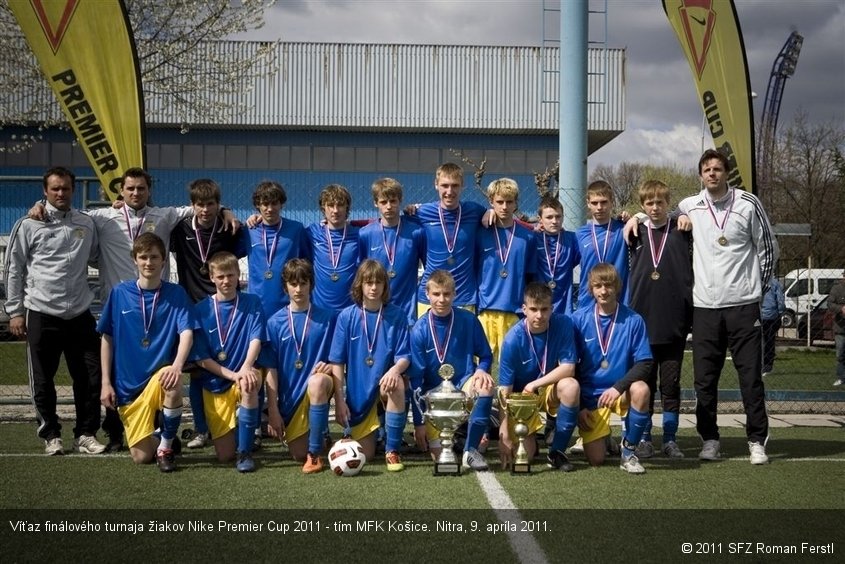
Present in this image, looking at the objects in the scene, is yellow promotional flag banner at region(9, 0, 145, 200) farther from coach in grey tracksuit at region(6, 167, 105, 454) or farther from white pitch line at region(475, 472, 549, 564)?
white pitch line at region(475, 472, 549, 564)

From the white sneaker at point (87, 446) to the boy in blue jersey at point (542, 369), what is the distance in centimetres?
294

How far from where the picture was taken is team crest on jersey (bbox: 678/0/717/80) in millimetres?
8500

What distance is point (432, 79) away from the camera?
36.1 metres

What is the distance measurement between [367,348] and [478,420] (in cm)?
90

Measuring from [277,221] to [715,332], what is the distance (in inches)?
133

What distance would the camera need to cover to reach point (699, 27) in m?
8.54

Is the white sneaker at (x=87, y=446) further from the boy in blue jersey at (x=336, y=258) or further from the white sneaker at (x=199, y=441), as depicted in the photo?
the boy in blue jersey at (x=336, y=258)

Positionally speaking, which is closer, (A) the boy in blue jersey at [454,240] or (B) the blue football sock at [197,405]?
(B) the blue football sock at [197,405]

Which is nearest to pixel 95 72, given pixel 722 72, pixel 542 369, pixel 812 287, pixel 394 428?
pixel 394 428

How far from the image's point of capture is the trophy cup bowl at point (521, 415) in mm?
5602

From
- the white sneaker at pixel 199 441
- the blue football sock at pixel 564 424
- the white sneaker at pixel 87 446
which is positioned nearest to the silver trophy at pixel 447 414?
the blue football sock at pixel 564 424

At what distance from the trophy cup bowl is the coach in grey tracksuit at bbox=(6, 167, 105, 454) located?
303 cm

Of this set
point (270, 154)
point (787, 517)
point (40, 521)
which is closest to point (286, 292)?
point (40, 521)

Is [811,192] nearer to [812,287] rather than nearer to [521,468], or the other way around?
Result: [812,287]
